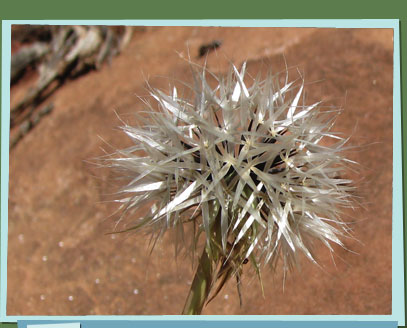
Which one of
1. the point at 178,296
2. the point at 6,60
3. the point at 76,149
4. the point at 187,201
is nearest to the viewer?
the point at 187,201

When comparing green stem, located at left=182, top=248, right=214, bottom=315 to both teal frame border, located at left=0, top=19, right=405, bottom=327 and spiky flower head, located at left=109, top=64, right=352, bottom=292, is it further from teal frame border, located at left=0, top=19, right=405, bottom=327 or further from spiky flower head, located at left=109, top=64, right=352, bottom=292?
teal frame border, located at left=0, top=19, right=405, bottom=327

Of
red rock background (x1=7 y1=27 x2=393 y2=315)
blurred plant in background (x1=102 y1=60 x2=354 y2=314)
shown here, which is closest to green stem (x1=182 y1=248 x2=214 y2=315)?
blurred plant in background (x1=102 y1=60 x2=354 y2=314)

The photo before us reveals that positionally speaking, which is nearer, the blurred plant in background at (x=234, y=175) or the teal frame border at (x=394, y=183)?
the blurred plant in background at (x=234, y=175)

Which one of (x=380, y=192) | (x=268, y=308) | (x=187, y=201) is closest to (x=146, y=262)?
(x=268, y=308)

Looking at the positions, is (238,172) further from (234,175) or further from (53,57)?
(53,57)

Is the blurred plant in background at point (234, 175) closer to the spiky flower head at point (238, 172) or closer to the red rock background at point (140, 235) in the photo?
the spiky flower head at point (238, 172)

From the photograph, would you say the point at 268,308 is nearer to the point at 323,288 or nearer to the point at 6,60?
the point at 323,288

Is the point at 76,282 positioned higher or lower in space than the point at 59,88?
lower

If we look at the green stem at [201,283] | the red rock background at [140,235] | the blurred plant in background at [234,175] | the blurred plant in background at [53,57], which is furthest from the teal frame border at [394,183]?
the blurred plant in background at [53,57]

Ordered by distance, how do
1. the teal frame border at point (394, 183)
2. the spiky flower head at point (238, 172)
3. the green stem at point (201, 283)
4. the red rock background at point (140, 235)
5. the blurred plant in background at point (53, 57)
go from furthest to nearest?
the blurred plant in background at point (53, 57) < the red rock background at point (140, 235) < the teal frame border at point (394, 183) < the green stem at point (201, 283) < the spiky flower head at point (238, 172)
